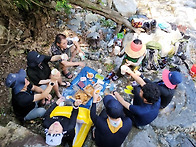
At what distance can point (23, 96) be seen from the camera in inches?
138

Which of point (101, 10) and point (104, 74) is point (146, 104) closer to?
point (104, 74)

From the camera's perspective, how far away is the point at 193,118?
14.8 feet

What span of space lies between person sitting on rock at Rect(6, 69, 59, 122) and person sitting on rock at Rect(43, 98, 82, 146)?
52 centimetres

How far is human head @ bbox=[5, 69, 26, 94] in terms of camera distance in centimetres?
328

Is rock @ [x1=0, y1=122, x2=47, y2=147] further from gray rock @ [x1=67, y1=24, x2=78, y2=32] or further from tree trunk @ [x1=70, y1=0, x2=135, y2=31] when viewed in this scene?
gray rock @ [x1=67, y1=24, x2=78, y2=32]

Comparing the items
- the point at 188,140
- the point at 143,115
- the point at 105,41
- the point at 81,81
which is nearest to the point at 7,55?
the point at 81,81

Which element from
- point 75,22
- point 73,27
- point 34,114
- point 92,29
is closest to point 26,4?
point 73,27

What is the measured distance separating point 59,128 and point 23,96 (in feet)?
3.43

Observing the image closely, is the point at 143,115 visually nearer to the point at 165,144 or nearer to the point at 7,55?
the point at 165,144

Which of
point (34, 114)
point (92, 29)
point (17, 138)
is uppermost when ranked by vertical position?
point (92, 29)

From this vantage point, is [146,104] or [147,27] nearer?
[146,104]

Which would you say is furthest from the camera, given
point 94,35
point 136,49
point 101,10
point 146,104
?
point 94,35

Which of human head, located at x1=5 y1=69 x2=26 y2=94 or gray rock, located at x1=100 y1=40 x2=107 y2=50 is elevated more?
human head, located at x1=5 y1=69 x2=26 y2=94

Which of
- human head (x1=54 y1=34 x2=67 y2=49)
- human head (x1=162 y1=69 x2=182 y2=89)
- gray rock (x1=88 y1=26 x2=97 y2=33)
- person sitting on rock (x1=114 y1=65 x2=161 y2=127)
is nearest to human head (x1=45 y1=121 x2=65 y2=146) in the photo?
person sitting on rock (x1=114 y1=65 x2=161 y2=127)
